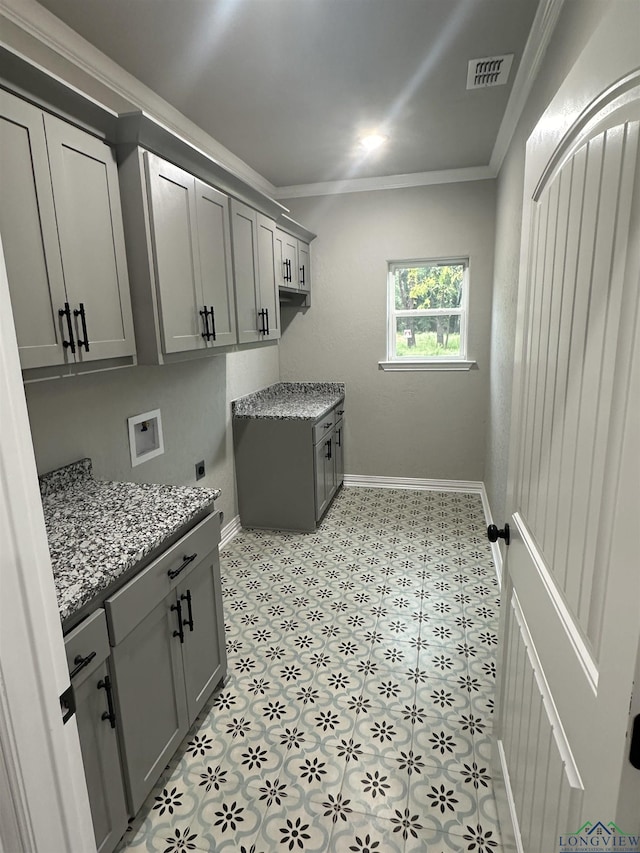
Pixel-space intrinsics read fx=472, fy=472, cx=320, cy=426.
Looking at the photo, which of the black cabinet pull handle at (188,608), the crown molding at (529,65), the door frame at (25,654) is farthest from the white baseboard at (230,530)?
the crown molding at (529,65)

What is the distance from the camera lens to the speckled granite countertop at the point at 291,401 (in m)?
3.46

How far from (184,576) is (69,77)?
2.00 metres

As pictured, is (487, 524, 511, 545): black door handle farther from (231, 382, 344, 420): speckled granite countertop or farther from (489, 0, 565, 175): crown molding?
(231, 382, 344, 420): speckled granite countertop

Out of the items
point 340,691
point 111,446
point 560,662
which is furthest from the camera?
point 111,446

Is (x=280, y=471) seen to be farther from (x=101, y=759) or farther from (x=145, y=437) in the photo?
(x=101, y=759)

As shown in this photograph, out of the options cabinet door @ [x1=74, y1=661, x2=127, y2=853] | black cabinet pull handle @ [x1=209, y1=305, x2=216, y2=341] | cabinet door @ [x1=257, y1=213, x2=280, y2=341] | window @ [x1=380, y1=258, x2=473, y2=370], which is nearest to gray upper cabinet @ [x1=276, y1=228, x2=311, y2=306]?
cabinet door @ [x1=257, y1=213, x2=280, y2=341]

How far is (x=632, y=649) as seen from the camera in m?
0.57

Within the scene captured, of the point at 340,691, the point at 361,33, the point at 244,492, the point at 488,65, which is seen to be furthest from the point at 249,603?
the point at 488,65

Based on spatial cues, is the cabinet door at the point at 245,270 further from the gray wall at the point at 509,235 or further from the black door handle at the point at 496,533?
the black door handle at the point at 496,533

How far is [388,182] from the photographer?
3869 millimetres

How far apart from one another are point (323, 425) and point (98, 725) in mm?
2598

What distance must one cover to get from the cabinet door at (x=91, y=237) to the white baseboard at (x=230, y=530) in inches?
73.8

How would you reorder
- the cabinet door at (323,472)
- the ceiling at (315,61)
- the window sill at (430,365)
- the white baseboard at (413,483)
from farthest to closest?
the white baseboard at (413,483), the window sill at (430,365), the cabinet door at (323,472), the ceiling at (315,61)

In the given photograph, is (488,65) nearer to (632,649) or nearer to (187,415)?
(187,415)
